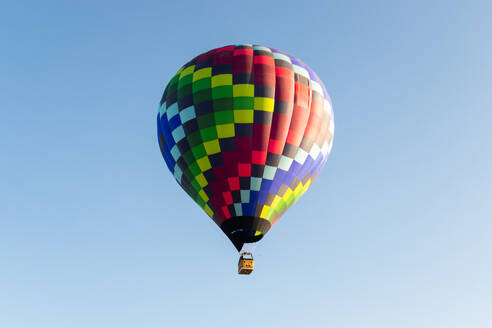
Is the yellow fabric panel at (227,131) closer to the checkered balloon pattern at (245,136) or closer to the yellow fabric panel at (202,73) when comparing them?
the checkered balloon pattern at (245,136)

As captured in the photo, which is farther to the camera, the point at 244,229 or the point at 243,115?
the point at 243,115

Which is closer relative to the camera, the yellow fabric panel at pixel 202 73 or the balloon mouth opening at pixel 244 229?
the balloon mouth opening at pixel 244 229

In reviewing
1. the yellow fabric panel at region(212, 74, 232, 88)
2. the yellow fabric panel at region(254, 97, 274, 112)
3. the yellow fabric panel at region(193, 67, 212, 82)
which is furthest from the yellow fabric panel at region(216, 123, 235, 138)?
the yellow fabric panel at region(193, 67, 212, 82)

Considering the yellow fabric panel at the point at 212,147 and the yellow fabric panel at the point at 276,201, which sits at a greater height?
the yellow fabric panel at the point at 212,147

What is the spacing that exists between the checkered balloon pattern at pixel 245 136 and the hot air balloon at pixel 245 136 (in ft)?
0.11

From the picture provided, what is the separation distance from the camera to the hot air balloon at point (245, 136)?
1950 cm

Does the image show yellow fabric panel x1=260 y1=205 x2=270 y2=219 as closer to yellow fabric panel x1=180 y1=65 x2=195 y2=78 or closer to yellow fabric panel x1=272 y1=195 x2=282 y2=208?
yellow fabric panel x1=272 y1=195 x2=282 y2=208

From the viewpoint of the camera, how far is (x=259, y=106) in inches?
778

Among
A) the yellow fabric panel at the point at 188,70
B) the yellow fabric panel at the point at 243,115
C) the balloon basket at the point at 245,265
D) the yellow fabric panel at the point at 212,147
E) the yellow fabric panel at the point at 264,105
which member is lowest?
the balloon basket at the point at 245,265

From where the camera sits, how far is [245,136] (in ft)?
64.2

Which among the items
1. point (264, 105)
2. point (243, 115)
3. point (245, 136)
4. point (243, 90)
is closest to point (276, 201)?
point (245, 136)

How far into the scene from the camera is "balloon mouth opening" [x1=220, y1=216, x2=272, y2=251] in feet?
63.4

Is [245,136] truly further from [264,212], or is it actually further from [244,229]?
[244,229]

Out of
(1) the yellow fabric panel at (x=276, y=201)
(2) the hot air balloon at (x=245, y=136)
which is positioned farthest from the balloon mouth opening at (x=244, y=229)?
(1) the yellow fabric panel at (x=276, y=201)
